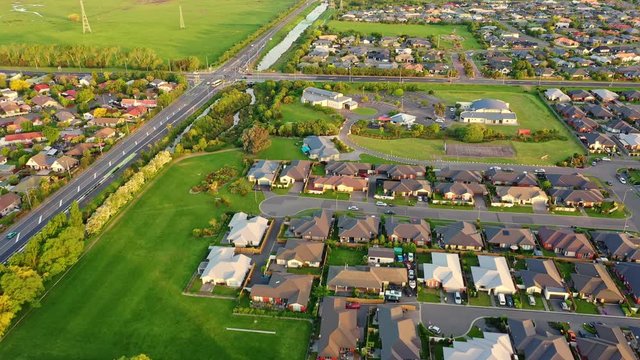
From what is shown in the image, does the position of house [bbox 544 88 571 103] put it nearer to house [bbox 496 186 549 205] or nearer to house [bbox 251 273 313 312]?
house [bbox 496 186 549 205]

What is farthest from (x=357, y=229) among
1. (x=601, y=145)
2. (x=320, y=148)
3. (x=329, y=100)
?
(x=601, y=145)

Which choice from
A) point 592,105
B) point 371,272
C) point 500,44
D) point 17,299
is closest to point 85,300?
point 17,299

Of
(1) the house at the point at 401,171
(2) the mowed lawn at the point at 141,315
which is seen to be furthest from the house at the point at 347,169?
(2) the mowed lawn at the point at 141,315

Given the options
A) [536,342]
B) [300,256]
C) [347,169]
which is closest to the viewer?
[536,342]

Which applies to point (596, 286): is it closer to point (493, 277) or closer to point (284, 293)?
point (493, 277)

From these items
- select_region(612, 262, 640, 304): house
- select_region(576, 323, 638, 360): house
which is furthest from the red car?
select_region(612, 262, 640, 304): house

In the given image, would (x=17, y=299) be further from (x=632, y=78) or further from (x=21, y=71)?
(x=632, y=78)

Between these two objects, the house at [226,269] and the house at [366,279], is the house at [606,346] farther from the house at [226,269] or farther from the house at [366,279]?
the house at [226,269]
